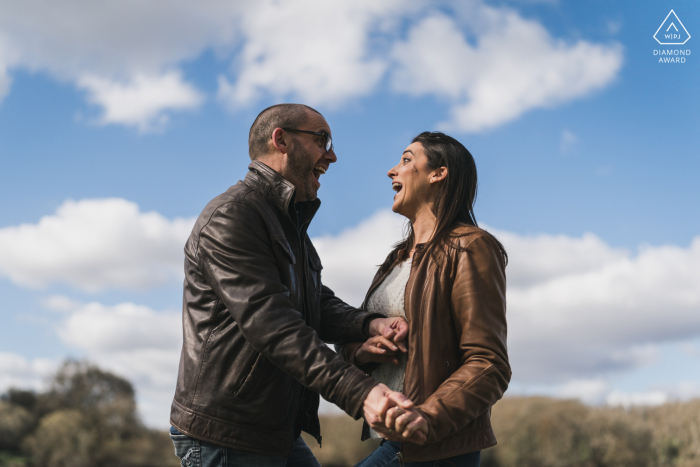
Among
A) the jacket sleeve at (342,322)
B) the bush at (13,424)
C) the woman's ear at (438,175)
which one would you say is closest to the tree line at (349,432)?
the bush at (13,424)

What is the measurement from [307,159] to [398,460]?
1.89 m

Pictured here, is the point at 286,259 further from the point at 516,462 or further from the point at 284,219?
the point at 516,462

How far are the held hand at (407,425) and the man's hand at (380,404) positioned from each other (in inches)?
0.8

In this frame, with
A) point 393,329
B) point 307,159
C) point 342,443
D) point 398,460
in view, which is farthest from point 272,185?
point 342,443

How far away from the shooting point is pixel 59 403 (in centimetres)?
2302

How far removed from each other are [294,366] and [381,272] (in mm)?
1254

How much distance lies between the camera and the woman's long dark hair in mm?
3582

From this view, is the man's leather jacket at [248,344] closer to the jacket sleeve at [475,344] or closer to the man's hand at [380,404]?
the man's hand at [380,404]

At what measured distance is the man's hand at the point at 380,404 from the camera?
2.75m

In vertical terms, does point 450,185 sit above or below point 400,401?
above

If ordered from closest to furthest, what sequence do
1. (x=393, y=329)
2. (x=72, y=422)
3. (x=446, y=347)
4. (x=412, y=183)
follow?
(x=446, y=347) → (x=393, y=329) → (x=412, y=183) → (x=72, y=422)

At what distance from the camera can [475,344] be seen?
305cm

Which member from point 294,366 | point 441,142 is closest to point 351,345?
point 294,366

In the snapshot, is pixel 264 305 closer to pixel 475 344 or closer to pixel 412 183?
pixel 475 344
